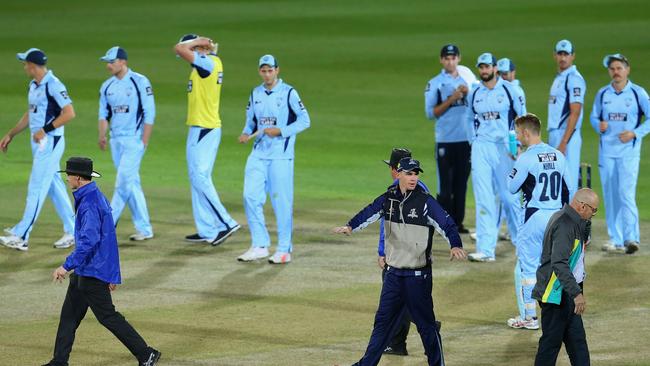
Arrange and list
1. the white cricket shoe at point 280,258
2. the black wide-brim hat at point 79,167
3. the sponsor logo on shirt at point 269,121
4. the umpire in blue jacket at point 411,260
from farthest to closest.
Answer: the sponsor logo on shirt at point 269,121 < the white cricket shoe at point 280,258 < the black wide-brim hat at point 79,167 < the umpire in blue jacket at point 411,260

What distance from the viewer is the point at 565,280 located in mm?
10055

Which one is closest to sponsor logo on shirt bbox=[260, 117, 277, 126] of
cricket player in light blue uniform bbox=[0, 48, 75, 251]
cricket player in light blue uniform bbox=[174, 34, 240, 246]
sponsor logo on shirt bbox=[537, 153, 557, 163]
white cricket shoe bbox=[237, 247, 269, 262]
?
cricket player in light blue uniform bbox=[174, 34, 240, 246]

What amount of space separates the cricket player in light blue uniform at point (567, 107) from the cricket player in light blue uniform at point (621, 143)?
0.26 m

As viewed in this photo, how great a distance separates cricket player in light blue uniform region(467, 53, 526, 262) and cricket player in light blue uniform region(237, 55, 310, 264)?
2124mm

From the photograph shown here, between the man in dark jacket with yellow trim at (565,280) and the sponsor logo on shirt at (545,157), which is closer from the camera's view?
the man in dark jacket with yellow trim at (565,280)

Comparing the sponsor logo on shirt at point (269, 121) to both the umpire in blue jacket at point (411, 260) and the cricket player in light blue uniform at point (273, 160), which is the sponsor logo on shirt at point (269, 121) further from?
the umpire in blue jacket at point (411, 260)

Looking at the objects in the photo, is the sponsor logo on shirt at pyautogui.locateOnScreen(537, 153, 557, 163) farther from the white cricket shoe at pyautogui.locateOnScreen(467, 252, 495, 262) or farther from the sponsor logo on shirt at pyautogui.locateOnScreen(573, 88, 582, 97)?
the sponsor logo on shirt at pyautogui.locateOnScreen(573, 88, 582, 97)

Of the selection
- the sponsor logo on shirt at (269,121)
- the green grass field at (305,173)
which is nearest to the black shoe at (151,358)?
the green grass field at (305,173)

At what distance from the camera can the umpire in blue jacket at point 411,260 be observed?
10.8m

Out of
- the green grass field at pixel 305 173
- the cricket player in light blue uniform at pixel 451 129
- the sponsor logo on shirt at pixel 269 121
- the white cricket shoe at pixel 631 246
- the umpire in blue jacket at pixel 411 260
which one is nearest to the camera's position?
the umpire in blue jacket at pixel 411 260

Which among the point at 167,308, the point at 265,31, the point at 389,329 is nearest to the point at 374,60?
the point at 265,31

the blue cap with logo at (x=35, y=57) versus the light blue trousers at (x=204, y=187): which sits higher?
the blue cap with logo at (x=35, y=57)

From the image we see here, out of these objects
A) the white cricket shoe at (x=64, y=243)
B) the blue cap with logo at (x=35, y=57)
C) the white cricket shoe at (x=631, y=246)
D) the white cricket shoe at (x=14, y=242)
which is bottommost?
the white cricket shoe at (x=631, y=246)

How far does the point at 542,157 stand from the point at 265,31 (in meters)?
27.5
